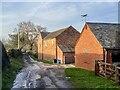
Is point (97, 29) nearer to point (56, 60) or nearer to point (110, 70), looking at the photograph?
point (110, 70)

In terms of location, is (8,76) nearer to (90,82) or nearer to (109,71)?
(90,82)

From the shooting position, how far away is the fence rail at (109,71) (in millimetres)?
15961

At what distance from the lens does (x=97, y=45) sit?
25.2 metres

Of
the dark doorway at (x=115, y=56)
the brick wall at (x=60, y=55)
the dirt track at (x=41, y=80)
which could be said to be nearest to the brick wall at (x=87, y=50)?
the dark doorway at (x=115, y=56)

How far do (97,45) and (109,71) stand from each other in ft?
24.0

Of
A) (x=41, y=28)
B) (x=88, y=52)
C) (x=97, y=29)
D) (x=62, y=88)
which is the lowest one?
(x=62, y=88)

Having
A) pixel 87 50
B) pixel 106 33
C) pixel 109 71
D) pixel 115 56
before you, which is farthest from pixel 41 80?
pixel 106 33

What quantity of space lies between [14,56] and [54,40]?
9122mm

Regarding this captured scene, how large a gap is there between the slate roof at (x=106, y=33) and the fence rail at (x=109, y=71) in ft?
14.8

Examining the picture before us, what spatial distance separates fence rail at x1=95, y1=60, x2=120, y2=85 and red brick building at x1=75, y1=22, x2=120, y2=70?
12.7ft

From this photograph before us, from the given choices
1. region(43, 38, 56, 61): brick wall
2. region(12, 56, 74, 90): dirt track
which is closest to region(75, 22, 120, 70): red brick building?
region(12, 56, 74, 90): dirt track

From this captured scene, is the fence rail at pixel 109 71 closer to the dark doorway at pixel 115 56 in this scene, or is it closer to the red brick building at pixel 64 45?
the dark doorway at pixel 115 56

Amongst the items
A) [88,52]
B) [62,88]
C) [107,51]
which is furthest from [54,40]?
[62,88]

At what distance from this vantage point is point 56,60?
4566 cm
